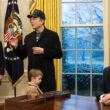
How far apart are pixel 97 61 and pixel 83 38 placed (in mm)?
482

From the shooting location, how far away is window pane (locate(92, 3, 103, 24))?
5.73 m

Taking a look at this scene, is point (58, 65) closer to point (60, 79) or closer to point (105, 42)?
point (60, 79)

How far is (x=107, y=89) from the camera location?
281 centimetres

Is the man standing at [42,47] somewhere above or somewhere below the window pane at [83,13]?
below

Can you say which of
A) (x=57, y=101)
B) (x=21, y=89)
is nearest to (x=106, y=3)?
(x=21, y=89)

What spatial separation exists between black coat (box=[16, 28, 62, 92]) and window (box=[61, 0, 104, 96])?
1944mm

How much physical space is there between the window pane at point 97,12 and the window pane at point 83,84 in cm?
101

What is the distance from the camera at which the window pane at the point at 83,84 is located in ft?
19.2

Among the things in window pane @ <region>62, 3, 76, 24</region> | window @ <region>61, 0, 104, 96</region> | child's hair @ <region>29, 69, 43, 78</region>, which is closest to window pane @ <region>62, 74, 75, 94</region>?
window @ <region>61, 0, 104, 96</region>

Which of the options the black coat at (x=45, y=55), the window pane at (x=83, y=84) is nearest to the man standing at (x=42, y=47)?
the black coat at (x=45, y=55)

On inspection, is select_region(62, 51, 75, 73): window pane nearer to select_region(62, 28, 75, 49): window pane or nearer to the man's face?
select_region(62, 28, 75, 49): window pane

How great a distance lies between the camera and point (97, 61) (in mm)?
5789

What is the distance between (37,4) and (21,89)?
1.51 meters

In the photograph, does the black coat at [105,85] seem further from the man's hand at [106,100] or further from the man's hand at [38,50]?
the man's hand at [38,50]
